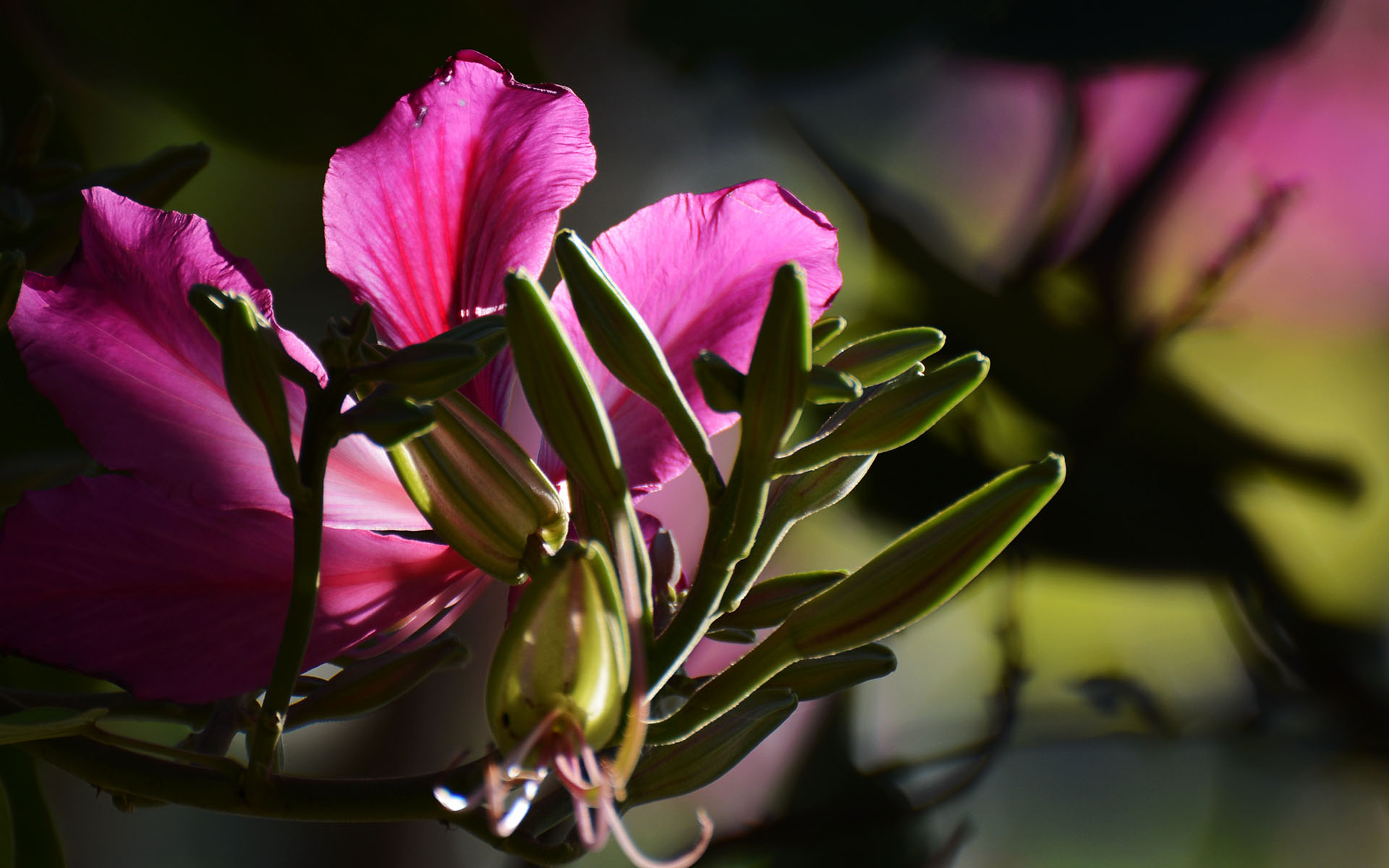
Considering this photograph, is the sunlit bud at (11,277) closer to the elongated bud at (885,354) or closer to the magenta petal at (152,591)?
the magenta petal at (152,591)

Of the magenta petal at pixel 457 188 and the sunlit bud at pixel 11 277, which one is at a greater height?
the magenta petal at pixel 457 188

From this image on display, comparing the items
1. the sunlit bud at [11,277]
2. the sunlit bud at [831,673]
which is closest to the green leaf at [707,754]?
the sunlit bud at [831,673]

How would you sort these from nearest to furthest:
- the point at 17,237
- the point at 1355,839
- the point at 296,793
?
the point at 296,793 → the point at 17,237 → the point at 1355,839

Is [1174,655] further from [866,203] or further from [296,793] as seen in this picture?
[296,793]

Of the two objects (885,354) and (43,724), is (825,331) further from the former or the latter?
(43,724)

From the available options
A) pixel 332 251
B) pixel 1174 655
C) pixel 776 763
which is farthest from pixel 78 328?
pixel 1174 655

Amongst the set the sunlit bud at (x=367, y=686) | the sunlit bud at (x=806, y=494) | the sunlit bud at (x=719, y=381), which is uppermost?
the sunlit bud at (x=719, y=381)

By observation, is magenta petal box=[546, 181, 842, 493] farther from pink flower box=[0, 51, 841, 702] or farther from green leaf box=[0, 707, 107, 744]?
green leaf box=[0, 707, 107, 744]
